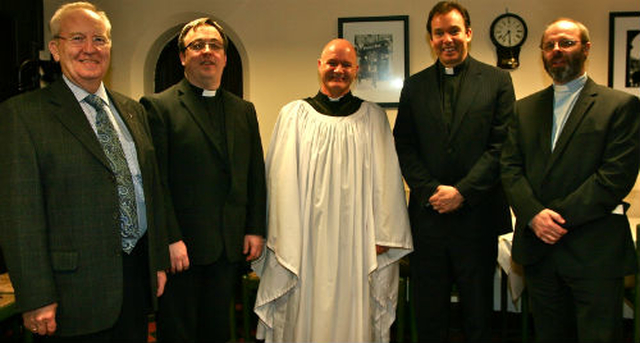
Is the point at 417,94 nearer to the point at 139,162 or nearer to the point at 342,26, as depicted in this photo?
the point at 139,162

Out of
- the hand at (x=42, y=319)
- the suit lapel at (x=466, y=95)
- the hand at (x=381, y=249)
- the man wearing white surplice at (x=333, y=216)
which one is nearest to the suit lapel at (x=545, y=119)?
the suit lapel at (x=466, y=95)

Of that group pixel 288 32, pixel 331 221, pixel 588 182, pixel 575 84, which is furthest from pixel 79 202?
pixel 288 32

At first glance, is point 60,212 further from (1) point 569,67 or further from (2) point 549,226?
(1) point 569,67

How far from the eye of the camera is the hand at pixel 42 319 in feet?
4.87

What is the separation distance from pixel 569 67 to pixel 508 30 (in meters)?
2.43

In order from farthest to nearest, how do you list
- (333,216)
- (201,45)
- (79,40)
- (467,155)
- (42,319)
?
1. (333,216)
2. (467,155)
3. (201,45)
4. (79,40)
5. (42,319)

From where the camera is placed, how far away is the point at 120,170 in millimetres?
1674

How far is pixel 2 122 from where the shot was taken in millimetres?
1510

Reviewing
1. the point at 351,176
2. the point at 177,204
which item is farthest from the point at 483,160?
Result: the point at 177,204

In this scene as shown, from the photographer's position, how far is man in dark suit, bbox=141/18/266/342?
2082 millimetres

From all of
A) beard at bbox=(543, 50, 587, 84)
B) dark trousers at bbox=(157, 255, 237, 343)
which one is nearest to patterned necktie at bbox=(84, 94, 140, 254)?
dark trousers at bbox=(157, 255, 237, 343)

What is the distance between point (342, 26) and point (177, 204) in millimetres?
2825

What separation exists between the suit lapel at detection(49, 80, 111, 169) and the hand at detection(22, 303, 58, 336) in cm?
45

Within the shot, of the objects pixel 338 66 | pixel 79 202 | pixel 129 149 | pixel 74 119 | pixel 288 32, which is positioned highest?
pixel 288 32
